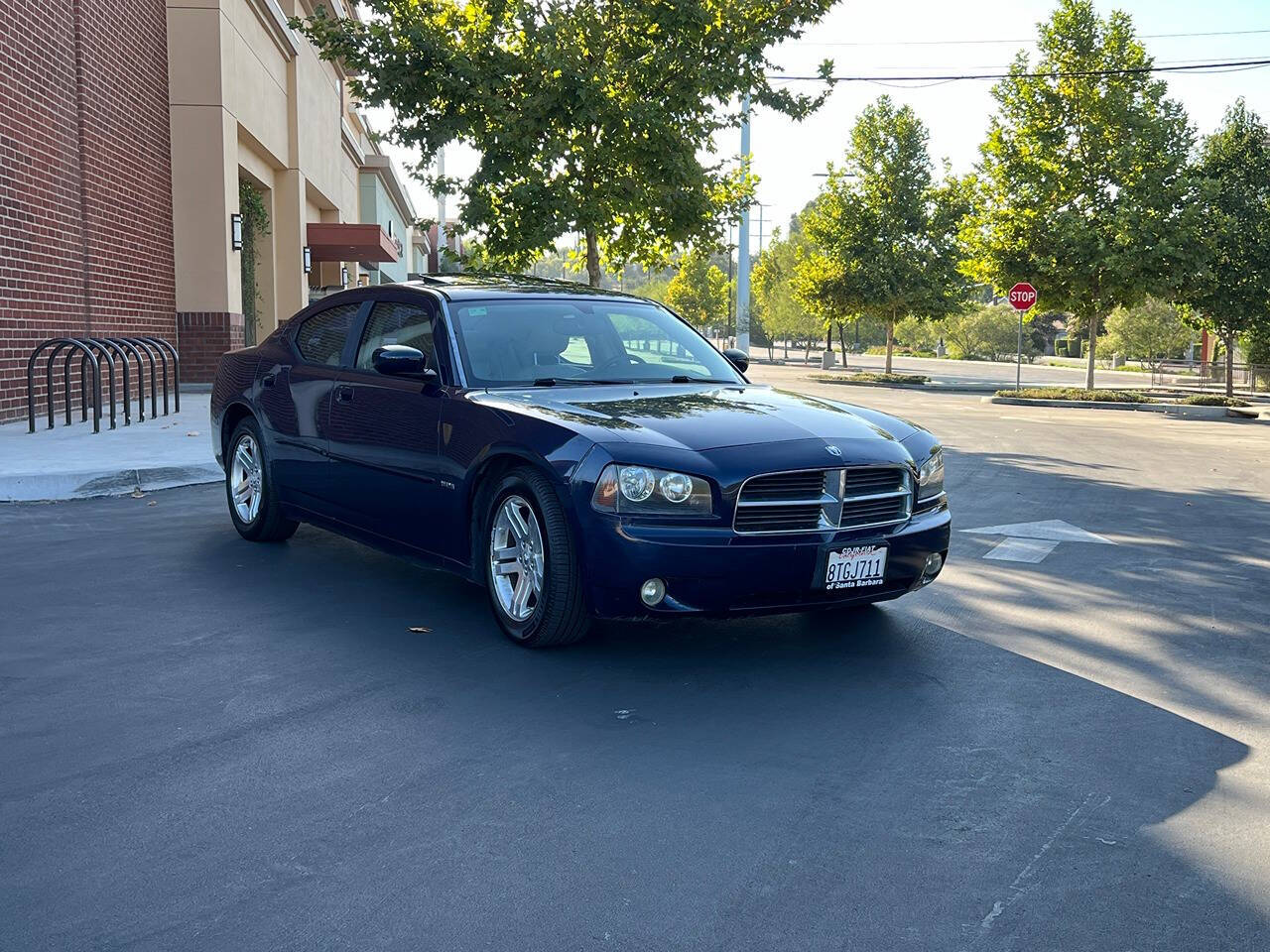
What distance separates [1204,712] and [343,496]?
434cm

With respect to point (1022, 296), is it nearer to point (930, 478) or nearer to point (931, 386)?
point (931, 386)

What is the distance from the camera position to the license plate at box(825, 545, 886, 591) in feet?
17.5

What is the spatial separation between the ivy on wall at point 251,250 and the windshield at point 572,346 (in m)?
20.7

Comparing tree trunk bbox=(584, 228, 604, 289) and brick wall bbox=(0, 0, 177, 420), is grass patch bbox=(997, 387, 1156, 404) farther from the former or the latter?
brick wall bbox=(0, 0, 177, 420)

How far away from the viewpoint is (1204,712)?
495 centimetres

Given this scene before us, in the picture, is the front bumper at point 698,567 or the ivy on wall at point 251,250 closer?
the front bumper at point 698,567

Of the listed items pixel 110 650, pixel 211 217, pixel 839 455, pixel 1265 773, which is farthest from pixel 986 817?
pixel 211 217

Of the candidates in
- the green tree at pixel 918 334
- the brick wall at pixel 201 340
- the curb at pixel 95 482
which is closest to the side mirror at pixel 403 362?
the curb at pixel 95 482

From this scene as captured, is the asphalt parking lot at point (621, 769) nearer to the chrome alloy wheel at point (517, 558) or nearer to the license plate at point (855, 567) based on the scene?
the chrome alloy wheel at point (517, 558)

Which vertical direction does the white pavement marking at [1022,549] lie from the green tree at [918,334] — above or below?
below

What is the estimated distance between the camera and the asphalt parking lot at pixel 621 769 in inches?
125

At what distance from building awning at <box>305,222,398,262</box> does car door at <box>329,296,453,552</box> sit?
27.1m

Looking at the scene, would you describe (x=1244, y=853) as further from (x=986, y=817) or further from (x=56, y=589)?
(x=56, y=589)

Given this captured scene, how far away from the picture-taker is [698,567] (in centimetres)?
511
